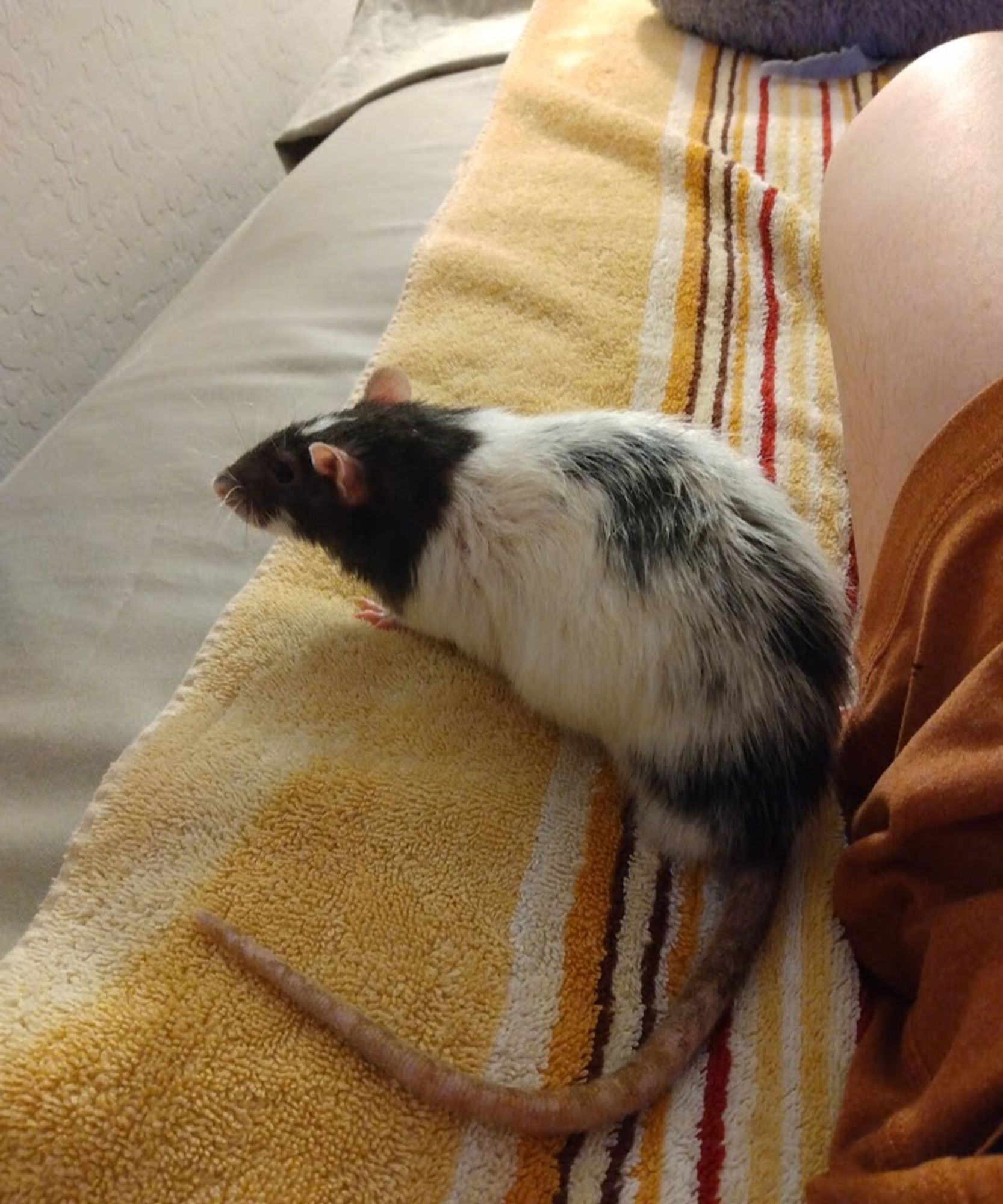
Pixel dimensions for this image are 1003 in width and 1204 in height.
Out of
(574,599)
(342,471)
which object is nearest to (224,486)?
(342,471)

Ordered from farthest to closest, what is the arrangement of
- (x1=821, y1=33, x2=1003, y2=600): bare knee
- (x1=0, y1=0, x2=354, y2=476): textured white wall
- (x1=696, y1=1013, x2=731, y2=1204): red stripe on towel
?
1. (x1=0, y1=0, x2=354, y2=476): textured white wall
2. (x1=821, y1=33, x2=1003, y2=600): bare knee
3. (x1=696, y1=1013, x2=731, y2=1204): red stripe on towel

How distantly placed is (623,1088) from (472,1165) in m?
0.11

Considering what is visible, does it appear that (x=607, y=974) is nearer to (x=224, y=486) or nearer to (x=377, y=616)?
(x=377, y=616)

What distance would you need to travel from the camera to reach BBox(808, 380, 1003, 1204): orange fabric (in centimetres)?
53

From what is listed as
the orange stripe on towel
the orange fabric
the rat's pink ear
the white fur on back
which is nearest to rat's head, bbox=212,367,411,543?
the rat's pink ear

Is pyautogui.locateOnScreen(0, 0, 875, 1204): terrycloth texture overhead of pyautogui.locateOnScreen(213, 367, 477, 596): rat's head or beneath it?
beneath

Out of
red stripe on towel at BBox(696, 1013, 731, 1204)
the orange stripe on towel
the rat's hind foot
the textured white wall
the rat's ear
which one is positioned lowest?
red stripe on towel at BBox(696, 1013, 731, 1204)

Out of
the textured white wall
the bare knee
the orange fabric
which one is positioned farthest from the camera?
the textured white wall

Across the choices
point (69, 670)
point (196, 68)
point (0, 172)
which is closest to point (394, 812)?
point (69, 670)

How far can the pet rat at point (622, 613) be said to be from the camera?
72 cm

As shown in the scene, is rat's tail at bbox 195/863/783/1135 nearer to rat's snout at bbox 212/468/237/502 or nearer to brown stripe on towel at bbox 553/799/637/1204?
brown stripe on towel at bbox 553/799/637/1204

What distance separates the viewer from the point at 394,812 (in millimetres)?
841

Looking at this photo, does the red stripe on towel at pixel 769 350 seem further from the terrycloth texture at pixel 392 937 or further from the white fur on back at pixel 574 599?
the white fur on back at pixel 574 599

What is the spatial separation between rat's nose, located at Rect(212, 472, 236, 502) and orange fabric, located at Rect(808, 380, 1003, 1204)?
650mm
